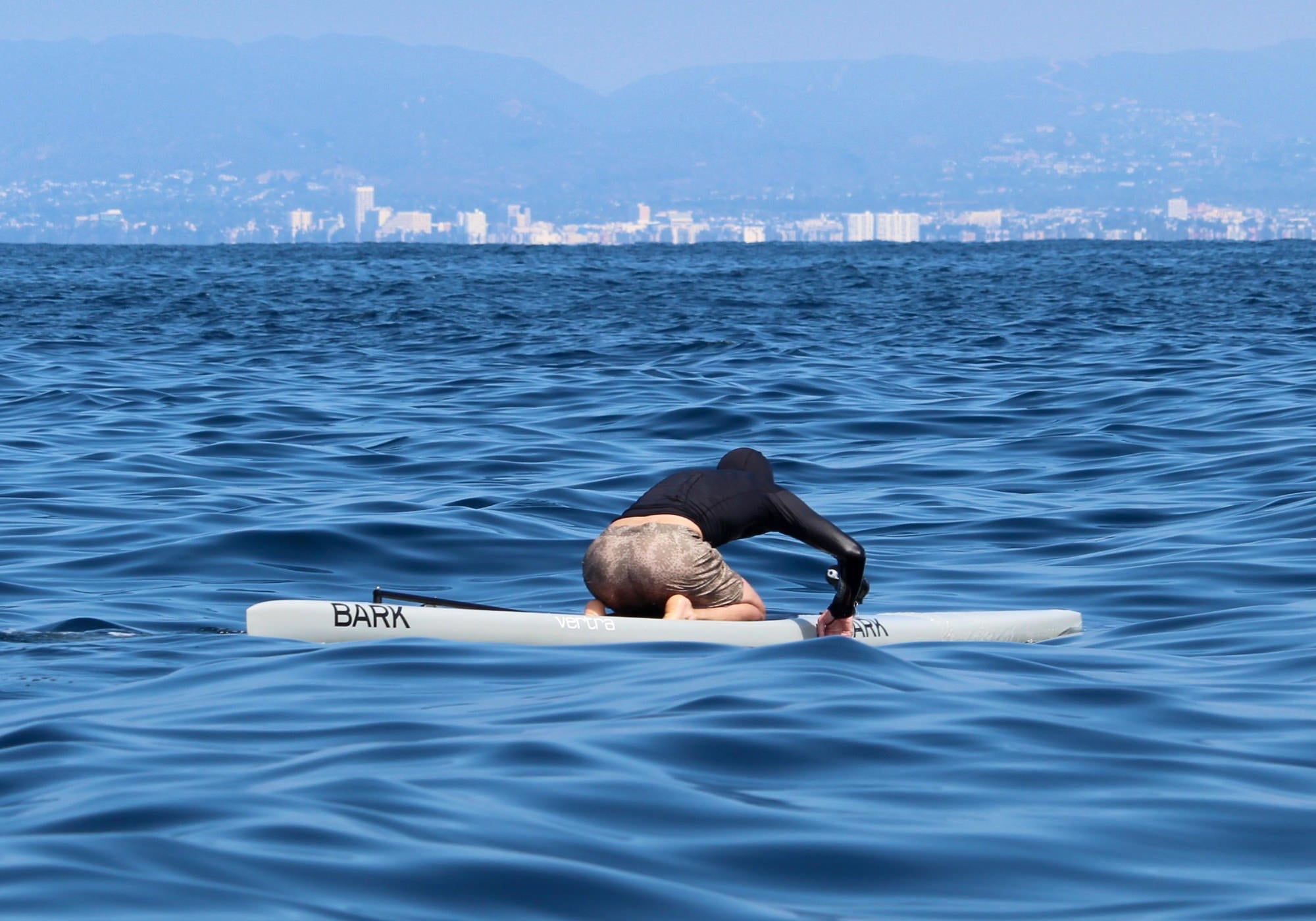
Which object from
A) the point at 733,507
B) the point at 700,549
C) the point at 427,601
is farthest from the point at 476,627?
the point at 733,507

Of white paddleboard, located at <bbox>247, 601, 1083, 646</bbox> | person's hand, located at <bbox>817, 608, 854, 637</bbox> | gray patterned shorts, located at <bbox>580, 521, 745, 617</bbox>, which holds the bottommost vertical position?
person's hand, located at <bbox>817, 608, 854, 637</bbox>

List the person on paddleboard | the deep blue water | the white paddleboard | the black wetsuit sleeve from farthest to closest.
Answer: the person on paddleboard
the black wetsuit sleeve
the white paddleboard
the deep blue water

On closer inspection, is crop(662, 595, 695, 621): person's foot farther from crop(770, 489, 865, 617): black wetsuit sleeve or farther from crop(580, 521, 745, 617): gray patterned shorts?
crop(770, 489, 865, 617): black wetsuit sleeve

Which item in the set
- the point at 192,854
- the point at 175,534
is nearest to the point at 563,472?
the point at 175,534

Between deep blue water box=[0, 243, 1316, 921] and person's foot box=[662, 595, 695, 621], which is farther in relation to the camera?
person's foot box=[662, 595, 695, 621]

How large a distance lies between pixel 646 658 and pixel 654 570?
82 centimetres

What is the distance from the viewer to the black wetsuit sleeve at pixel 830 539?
29.4 ft

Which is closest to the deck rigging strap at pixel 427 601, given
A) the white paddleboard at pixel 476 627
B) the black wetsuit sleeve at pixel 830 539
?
the white paddleboard at pixel 476 627

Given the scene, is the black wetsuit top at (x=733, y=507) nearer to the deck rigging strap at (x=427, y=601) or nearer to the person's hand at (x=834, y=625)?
the person's hand at (x=834, y=625)

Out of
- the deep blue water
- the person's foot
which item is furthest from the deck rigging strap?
the person's foot

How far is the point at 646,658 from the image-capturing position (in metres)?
8.40

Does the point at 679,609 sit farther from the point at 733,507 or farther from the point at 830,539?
the point at 830,539

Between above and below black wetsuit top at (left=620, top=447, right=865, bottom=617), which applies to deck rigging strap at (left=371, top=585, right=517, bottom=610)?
below

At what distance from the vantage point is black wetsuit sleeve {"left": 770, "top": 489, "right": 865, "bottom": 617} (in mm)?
8953
